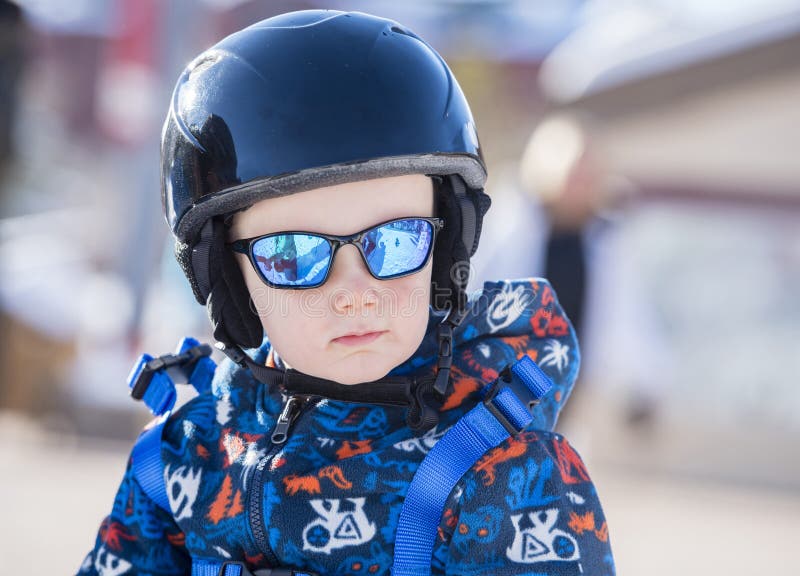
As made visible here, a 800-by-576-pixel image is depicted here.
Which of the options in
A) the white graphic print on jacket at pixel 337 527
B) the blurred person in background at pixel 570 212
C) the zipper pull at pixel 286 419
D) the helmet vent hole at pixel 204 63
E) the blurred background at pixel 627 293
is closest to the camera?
the white graphic print on jacket at pixel 337 527

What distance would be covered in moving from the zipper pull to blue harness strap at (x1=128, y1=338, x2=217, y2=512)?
251 millimetres

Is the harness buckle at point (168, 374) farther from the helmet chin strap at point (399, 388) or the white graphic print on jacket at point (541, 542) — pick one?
the white graphic print on jacket at point (541, 542)

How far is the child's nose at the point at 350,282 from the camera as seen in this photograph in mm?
1632

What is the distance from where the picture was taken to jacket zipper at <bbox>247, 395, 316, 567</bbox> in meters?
1.68

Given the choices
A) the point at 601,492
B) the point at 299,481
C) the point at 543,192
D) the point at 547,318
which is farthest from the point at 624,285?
the point at 299,481

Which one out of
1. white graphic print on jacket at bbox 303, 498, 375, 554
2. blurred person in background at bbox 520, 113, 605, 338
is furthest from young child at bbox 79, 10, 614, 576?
blurred person in background at bbox 520, 113, 605, 338

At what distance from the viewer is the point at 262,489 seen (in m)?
1.69

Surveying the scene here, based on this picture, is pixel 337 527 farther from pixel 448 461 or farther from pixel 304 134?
pixel 304 134

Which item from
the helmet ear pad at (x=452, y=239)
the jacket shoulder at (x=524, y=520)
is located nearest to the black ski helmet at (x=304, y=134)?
the helmet ear pad at (x=452, y=239)

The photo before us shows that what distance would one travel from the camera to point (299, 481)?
5.54 feet

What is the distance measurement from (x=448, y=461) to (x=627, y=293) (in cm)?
435

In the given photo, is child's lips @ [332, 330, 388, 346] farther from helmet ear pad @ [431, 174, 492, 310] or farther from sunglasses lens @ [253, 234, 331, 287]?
helmet ear pad @ [431, 174, 492, 310]

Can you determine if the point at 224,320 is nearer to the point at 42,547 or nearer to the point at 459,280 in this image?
the point at 459,280

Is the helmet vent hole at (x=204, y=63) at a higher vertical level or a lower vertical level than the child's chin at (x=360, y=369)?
higher
